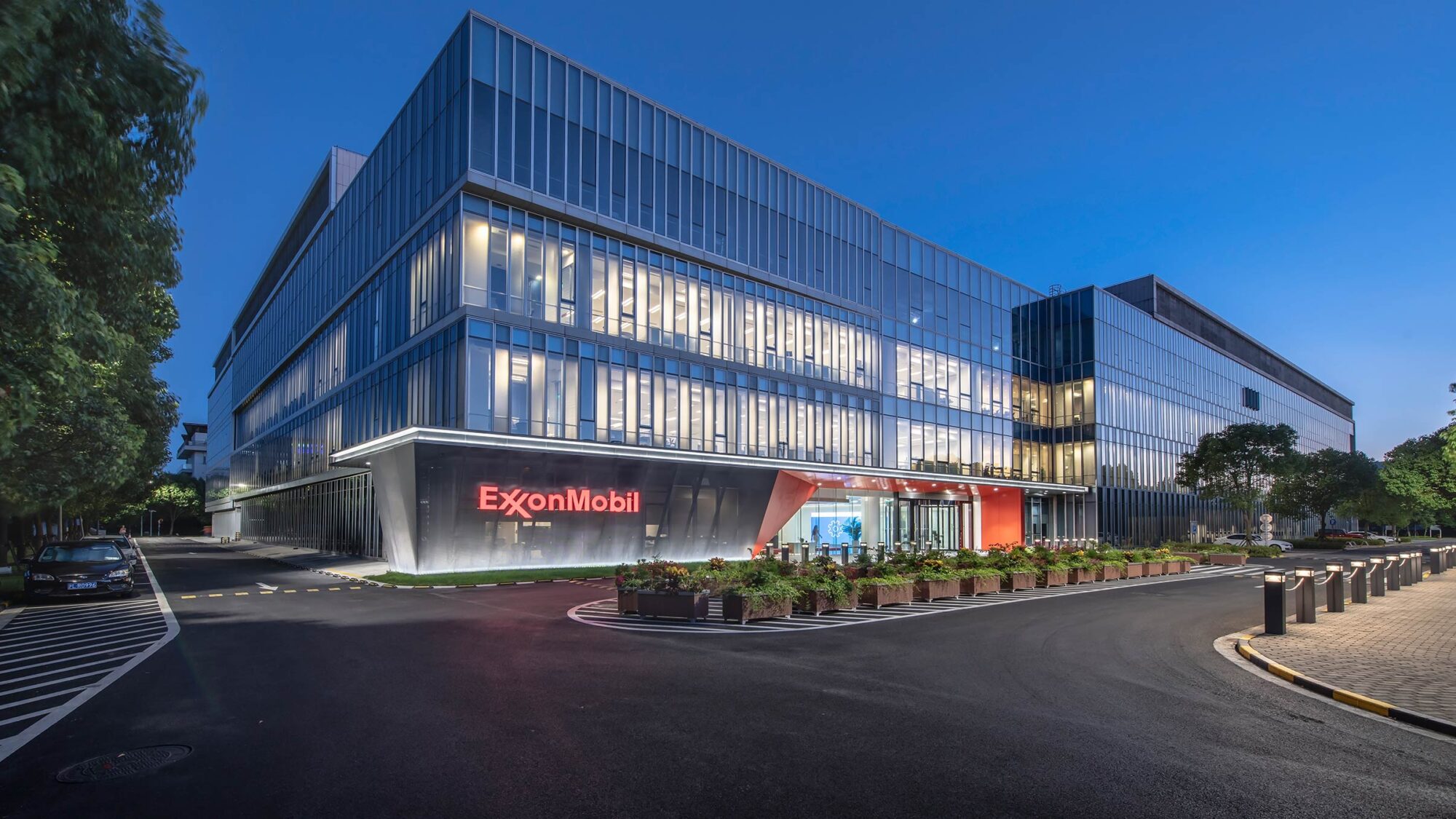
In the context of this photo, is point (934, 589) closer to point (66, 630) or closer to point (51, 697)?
point (51, 697)

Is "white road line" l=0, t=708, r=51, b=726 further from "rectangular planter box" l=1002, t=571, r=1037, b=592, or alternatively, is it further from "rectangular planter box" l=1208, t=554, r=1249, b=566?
"rectangular planter box" l=1208, t=554, r=1249, b=566

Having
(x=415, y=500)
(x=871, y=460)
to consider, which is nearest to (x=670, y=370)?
(x=415, y=500)

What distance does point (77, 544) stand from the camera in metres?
22.6

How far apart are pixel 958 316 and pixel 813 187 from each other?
56.7ft

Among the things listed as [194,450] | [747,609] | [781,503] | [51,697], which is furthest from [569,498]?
[194,450]

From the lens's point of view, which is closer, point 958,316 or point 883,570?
point 883,570

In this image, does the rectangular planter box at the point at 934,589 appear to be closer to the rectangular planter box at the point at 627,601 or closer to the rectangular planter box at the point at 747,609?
the rectangular planter box at the point at 747,609

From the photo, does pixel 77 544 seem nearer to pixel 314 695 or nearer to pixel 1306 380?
pixel 314 695

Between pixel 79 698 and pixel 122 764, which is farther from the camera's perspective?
pixel 79 698

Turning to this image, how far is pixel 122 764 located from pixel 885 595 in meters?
16.9

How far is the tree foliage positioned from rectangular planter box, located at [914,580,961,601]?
760 inches

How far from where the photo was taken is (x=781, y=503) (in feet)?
139

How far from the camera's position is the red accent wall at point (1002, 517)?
57688mm

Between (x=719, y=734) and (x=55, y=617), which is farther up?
(x=719, y=734)
